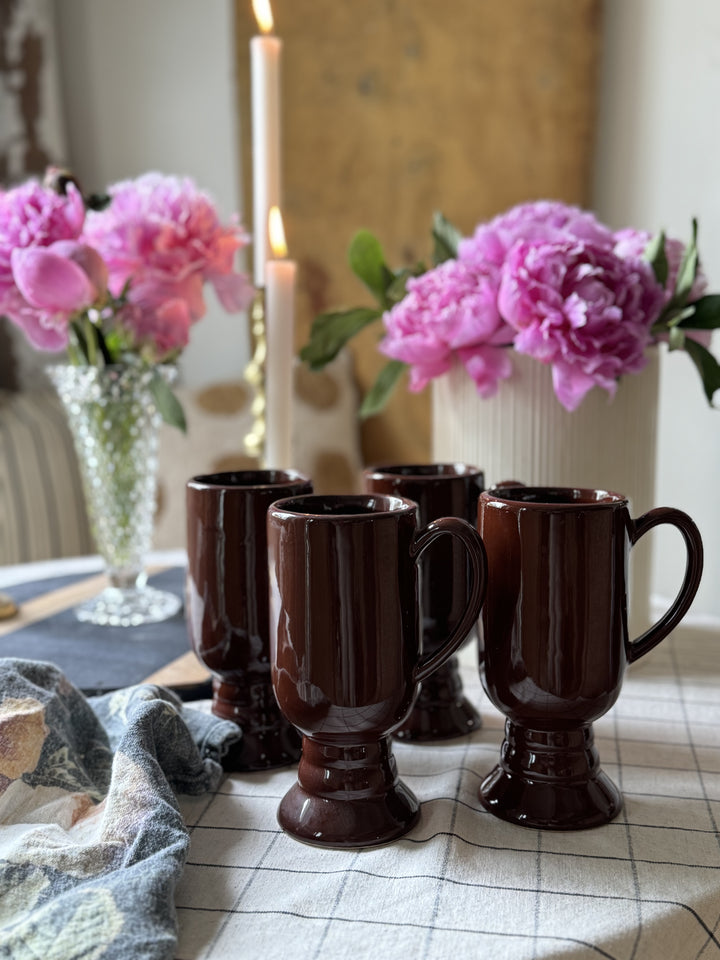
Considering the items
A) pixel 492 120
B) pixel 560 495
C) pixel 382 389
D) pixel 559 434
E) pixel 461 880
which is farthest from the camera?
pixel 492 120

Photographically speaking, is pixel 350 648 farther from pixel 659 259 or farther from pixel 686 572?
pixel 659 259

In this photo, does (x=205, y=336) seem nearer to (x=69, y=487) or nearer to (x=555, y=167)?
(x=69, y=487)

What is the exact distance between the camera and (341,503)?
54cm

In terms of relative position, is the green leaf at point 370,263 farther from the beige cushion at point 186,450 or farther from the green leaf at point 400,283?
the beige cushion at point 186,450

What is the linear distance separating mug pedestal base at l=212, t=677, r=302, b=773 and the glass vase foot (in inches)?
12.3

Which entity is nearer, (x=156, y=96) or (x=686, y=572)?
(x=686, y=572)

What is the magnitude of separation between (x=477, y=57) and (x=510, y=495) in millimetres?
1286

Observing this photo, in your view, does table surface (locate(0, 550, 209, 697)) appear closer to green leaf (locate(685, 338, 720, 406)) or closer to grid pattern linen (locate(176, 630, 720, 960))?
grid pattern linen (locate(176, 630, 720, 960))

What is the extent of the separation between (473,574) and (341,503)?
3.4 inches

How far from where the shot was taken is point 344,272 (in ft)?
5.88

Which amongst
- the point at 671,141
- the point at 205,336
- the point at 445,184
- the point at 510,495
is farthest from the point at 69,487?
the point at 510,495

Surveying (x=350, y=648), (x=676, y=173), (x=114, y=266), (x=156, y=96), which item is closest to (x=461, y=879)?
(x=350, y=648)

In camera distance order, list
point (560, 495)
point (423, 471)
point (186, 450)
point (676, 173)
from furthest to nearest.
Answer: point (186, 450)
point (676, 173)
point (423, 471)
point (560, 495)

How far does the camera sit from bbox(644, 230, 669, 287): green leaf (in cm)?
76
